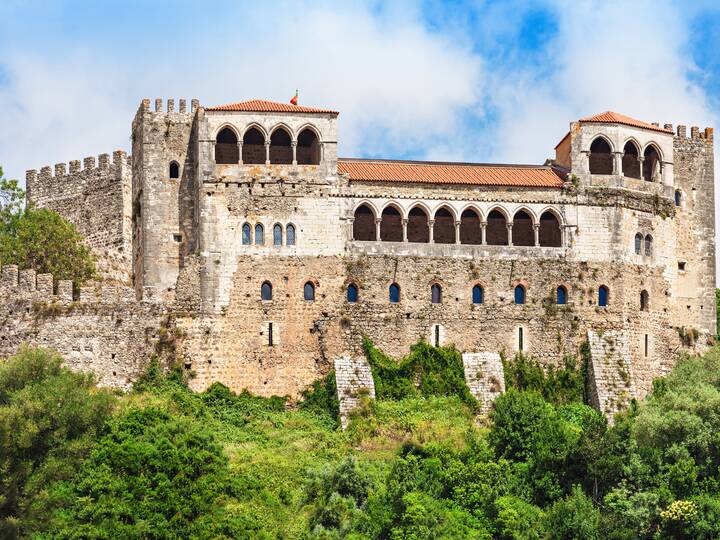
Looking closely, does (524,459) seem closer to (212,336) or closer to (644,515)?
(644,515)

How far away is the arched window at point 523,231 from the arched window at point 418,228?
3759 millimetres

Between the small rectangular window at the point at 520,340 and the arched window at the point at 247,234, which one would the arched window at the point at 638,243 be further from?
the arched window at the point at 247,234

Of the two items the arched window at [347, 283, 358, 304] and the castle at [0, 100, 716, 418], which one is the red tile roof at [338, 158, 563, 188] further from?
the arched window at [347, 283, 358, 304]

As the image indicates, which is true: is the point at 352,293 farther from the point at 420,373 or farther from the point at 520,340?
the point at 520,340

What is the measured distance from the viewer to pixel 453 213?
218ft

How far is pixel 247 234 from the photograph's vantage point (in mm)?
64438

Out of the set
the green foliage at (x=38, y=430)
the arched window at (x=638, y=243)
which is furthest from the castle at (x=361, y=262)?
the green foliage at (x=38, y=430)

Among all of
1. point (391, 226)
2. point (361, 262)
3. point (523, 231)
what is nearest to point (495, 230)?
point (523, 231)

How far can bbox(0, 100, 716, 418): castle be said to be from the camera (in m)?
62.9

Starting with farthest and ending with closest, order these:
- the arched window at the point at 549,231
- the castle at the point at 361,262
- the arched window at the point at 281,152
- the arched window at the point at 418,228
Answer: the arched window at the point at 549,231 < the arched window at the point at 418,228 < the arched window at the point at 281,152 < the castle at the point at 361,262

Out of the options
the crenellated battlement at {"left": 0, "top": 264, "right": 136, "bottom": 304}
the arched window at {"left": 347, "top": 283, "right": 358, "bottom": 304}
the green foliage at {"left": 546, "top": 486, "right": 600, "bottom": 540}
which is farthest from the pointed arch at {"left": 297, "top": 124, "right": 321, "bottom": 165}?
the green foliage at {"left": 546, "top": 486, "right": 600, "bottom": 540}

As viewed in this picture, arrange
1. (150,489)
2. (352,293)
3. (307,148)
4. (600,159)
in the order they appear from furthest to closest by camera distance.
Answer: (600,159), (307,148), (352,293), (150,489)

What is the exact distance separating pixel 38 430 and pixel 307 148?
2041 centimetres

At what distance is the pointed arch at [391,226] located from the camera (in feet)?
221
